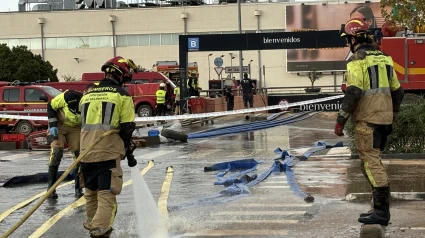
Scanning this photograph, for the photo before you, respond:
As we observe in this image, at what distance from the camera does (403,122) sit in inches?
539

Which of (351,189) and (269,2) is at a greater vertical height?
(269,2)

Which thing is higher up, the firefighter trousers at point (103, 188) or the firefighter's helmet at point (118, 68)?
the firefighter's helmet at point (118, 68)

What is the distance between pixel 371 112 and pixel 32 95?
64.0 ft

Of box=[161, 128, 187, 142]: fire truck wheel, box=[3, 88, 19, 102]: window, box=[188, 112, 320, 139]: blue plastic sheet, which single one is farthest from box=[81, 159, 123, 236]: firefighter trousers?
box=[3, 88, 19, 102]: window

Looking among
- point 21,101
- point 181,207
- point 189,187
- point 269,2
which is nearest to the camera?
point 181,207

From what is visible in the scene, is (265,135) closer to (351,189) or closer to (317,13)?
(351,189)

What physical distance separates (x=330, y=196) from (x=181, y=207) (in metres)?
1.90

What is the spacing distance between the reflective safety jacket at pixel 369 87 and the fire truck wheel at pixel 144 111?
2485 cm

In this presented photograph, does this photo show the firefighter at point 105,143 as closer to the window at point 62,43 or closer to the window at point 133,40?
the window at point 133,40

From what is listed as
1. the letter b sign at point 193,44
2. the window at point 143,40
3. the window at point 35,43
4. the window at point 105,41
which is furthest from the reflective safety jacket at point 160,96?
the window at point 35,43

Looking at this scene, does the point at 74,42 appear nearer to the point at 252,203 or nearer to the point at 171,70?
the point at 171,70

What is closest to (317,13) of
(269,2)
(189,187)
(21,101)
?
(269,2)

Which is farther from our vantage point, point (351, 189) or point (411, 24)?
point (411, 24)

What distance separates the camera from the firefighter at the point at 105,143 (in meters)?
7.02
